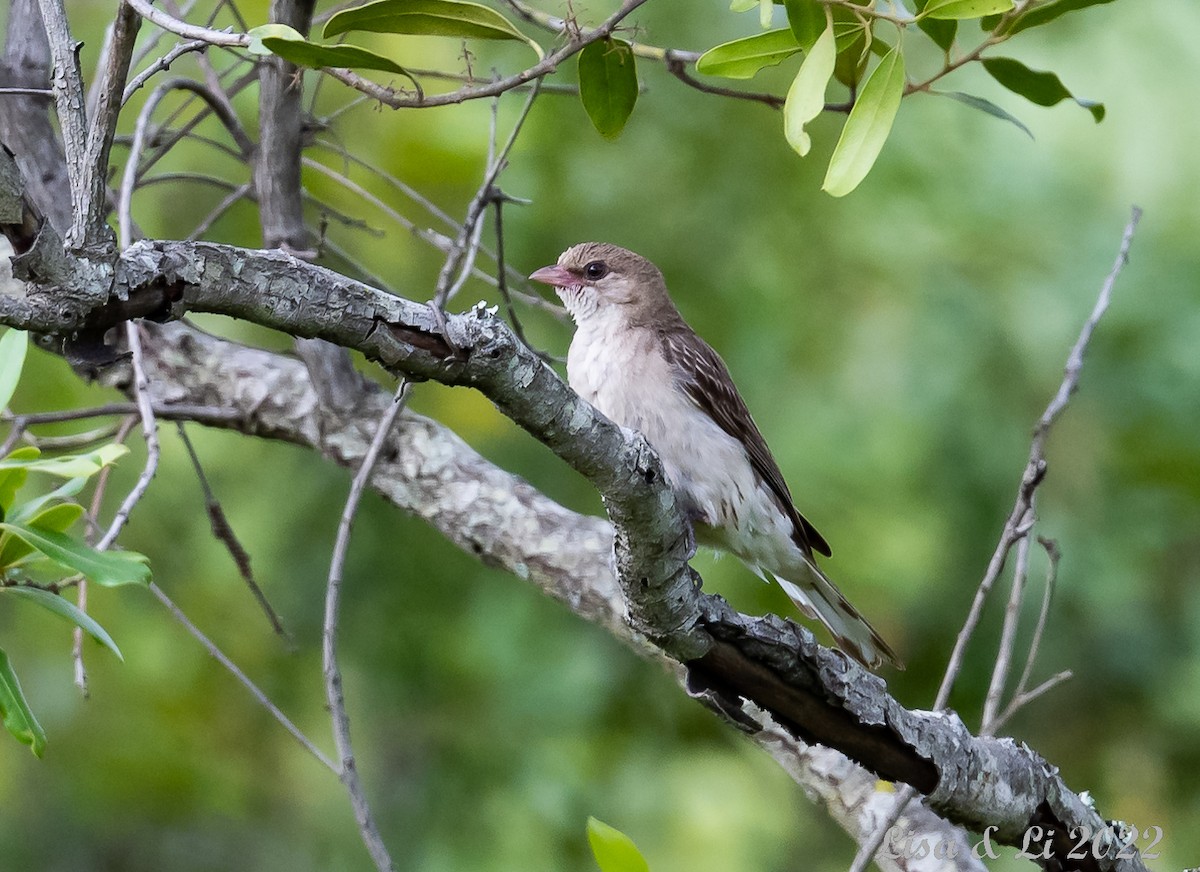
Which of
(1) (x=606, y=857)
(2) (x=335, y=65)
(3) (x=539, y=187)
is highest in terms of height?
(3) (x=539, y=187)

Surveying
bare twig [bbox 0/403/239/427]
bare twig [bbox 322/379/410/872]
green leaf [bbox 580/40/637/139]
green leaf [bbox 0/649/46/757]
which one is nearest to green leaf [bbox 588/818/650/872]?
bare twig [bbox 322/379/410/872]

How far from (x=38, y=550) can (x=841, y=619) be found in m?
2.45

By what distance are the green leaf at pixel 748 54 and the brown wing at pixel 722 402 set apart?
1268 millimetres

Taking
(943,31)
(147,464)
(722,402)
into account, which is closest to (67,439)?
(147,464)

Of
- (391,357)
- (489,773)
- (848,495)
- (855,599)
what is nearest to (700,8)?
(848,495)

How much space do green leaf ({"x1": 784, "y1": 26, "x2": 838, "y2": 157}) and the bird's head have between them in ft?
5.82

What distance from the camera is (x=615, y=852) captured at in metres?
2.33

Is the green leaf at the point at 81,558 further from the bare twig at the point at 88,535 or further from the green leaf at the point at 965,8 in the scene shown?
the green leaf at the point at 965,8

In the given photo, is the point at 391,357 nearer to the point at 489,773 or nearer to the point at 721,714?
the point at 721,714

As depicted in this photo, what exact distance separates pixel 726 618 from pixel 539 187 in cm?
329

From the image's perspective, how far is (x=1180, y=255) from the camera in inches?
219

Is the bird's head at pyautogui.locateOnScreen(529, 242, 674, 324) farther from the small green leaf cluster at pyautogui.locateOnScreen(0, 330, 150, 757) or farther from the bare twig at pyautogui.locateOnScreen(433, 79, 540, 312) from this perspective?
the small green leaf cluster at pyautogui.locateOnScreen(0, 330, 150, 757)

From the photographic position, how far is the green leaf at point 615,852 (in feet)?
7.54

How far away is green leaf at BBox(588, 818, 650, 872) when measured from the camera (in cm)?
230
